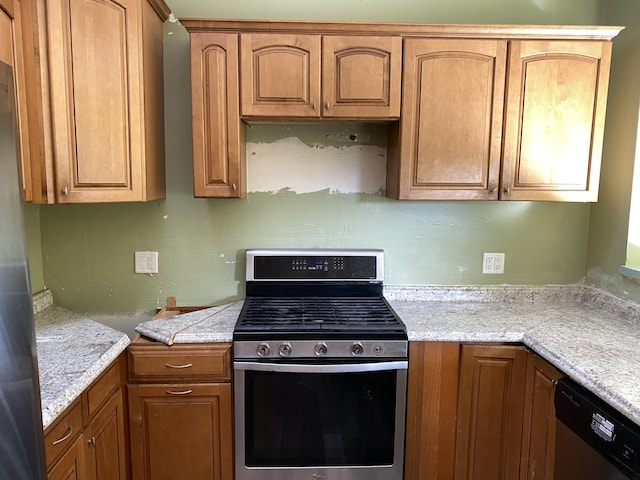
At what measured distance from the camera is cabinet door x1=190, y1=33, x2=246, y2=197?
6.47 feet

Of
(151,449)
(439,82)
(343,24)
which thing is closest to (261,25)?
(343,24)

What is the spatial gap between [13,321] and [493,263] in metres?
2.24

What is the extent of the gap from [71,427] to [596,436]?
1.69 meters

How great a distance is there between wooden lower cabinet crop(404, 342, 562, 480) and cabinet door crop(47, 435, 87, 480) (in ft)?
4.17

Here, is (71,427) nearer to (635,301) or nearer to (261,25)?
(261,25)

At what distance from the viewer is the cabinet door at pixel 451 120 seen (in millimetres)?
2018

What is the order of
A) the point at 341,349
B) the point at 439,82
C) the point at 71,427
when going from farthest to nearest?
1. the point at 439,82
2. the point at 341,349
3. the point at 71,427

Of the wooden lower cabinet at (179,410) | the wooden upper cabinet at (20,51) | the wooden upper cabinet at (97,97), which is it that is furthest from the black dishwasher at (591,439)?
the wooden upper cabinet at (20,51)

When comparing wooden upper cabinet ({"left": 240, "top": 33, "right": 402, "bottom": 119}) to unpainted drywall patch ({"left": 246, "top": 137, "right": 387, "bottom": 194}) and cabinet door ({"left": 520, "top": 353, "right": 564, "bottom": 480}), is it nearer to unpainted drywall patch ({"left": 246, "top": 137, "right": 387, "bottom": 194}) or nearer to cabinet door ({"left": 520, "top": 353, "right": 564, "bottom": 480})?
unpainted drywall patch ({"left": 246, "top": 137, "right": 387, "bottom": 194})

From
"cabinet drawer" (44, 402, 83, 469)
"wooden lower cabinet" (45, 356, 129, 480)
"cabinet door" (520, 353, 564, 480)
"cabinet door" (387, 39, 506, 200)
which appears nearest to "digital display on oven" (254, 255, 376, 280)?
"cabinet door" (387, 39, 506, 200)

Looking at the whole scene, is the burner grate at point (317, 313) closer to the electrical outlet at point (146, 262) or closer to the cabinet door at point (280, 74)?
the electrical outlet at point (146, 262)

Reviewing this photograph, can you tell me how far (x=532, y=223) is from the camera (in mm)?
2461

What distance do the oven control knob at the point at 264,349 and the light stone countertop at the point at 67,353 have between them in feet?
1.80

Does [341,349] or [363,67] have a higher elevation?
[363,67]
